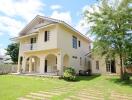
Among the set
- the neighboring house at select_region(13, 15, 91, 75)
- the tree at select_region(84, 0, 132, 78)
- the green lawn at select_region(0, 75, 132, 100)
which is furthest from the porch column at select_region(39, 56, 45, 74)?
the tree at select_region(84, 0, 132, 78)

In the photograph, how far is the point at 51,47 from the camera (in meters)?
20.1

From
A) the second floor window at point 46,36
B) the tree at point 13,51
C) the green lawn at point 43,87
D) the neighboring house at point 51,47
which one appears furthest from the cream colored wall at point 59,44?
the tree at point 13,51

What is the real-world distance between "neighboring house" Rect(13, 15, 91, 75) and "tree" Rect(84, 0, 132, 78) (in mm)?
4644

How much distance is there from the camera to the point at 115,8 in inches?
691

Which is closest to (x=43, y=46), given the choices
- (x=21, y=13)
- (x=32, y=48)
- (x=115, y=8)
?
(x=32, y=48)

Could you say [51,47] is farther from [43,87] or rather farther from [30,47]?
[43,87]

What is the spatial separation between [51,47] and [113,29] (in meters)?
7.91

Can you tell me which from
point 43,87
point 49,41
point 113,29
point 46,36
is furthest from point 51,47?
point 43,87

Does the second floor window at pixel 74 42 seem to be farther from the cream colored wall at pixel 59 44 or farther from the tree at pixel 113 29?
the tree at pixel 113 29

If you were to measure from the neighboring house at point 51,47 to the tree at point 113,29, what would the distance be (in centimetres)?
464

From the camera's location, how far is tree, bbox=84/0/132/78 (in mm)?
16531

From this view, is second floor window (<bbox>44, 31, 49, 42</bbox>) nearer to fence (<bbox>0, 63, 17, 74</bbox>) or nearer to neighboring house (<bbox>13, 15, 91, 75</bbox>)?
neighboring house (<bbox>13, 15, 91, 75</bbox>)

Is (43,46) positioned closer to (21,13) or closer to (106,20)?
(21,13)

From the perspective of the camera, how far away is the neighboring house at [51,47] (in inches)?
794
